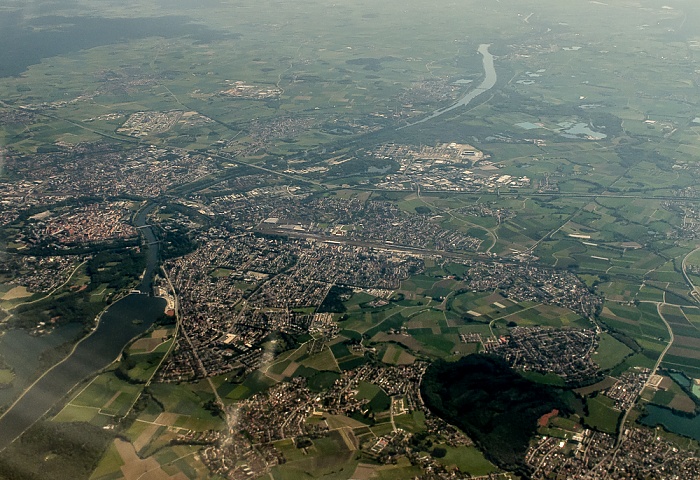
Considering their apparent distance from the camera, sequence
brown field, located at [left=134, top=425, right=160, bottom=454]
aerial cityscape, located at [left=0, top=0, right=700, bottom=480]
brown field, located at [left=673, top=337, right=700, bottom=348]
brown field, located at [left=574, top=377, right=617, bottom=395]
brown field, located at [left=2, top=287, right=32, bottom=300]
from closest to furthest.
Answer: brown field, located at [left=134, top=425, right=160, bottom=454] → aerial cityscape, located at [left=0, top=0, right=700, bottom=480] → brown field, located at [left=574, top=377, right=617, bottom=395] → brown field, located at [left=673, top=337, right=700, bottom=348] → brown field, located at [left=2, top=287, right=32, bottom=300]

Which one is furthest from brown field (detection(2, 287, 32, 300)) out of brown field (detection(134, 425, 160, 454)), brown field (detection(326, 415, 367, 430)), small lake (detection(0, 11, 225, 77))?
small lake (detection(0, 11, 225, 77))

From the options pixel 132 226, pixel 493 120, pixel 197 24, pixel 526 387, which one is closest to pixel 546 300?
pixel 526 387

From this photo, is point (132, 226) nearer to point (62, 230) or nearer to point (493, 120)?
point (62, 230)

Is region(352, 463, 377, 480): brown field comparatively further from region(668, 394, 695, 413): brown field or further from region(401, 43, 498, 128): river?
A: region(401, 43, 498, 128): river

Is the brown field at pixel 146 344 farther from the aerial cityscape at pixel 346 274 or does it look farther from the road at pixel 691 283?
the road at pixel 691 283

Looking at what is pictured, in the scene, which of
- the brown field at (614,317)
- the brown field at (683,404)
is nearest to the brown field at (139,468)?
the brown field at (683,404)

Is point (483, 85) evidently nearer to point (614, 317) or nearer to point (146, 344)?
point (614, 317)
